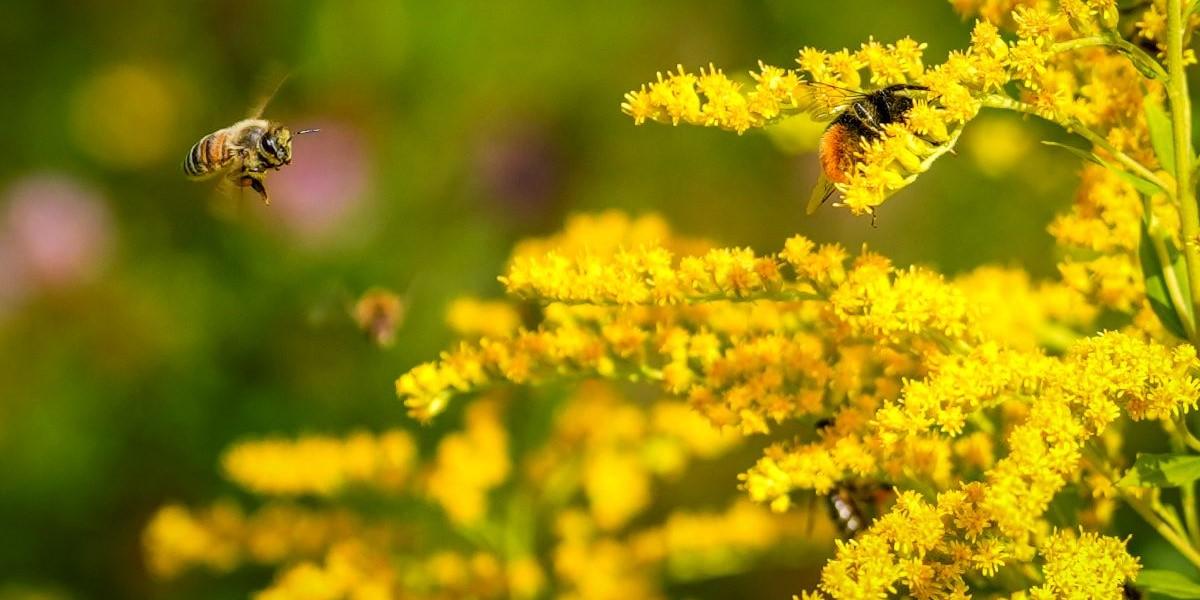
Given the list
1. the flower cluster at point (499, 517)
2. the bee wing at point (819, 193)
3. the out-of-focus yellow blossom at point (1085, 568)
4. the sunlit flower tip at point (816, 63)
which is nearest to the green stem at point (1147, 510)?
the out-of-focus yellow blossom at point (1085, 568)

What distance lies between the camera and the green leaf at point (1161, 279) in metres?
1.73

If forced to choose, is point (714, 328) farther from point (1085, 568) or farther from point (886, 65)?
point (1085, 568)

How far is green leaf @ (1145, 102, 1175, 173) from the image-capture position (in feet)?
5.56

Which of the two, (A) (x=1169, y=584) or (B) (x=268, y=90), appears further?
(B) (x=268, y=90)

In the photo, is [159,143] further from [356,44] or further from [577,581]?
[577,581]

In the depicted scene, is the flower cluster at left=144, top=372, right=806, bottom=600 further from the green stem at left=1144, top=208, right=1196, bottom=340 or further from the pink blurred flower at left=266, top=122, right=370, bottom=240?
the pink blurred flower at left=266, top=122, right=370, bottom=240

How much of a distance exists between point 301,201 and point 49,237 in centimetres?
90

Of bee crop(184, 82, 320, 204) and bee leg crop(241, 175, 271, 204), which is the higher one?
bee crop(184, 82, 320, 204)

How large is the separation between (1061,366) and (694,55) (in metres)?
3.56

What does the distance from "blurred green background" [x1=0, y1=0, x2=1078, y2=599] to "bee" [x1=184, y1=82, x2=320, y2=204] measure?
1187 millimetres

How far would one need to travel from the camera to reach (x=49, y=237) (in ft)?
15.7

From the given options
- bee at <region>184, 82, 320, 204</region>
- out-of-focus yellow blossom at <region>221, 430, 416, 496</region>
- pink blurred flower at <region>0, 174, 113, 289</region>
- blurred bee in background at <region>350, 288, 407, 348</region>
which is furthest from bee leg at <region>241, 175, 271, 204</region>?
pink blurred flower at <region>0, 174, 113, 289</region>

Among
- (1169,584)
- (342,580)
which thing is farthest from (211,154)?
(1169,584)

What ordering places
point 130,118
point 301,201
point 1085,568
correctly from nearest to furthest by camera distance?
point 1085,568 → point 301,201 → point 130,118
